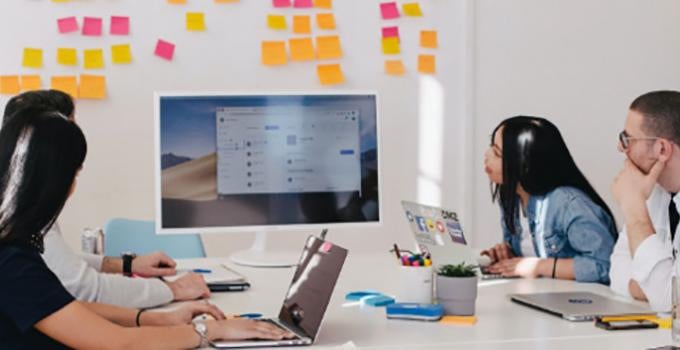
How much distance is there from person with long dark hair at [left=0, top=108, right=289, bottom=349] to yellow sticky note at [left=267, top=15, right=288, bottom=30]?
7.47ft

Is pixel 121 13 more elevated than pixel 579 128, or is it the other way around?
pixel 121 13

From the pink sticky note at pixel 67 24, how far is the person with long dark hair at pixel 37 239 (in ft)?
7.04

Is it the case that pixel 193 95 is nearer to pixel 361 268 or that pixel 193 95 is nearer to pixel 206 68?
pixel 361 268

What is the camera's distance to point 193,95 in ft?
9.53

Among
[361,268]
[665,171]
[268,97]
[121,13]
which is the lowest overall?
[361,268]

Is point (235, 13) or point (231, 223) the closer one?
point (231, 223)

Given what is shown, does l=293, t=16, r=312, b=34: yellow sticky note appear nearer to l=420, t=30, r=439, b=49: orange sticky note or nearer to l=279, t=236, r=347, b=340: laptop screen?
l=420, t=30, r=439, b=49: orange sticky note

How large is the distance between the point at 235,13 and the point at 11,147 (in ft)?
7.65

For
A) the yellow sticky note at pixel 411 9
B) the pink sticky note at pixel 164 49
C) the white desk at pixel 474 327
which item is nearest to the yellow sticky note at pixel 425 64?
the yellow sticky note at pixel 411 9

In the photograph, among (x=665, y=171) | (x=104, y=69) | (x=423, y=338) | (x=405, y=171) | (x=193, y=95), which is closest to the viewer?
(x=423, y=338)

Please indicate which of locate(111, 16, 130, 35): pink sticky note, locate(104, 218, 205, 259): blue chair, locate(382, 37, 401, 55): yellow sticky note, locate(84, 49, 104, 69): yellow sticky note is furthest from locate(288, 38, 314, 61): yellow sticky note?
locate(104, 218, 205, 259): blue chair

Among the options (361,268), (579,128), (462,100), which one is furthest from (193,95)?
(579,128)

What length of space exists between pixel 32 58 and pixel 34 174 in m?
2.26

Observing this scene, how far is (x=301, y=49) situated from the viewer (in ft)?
13.6
